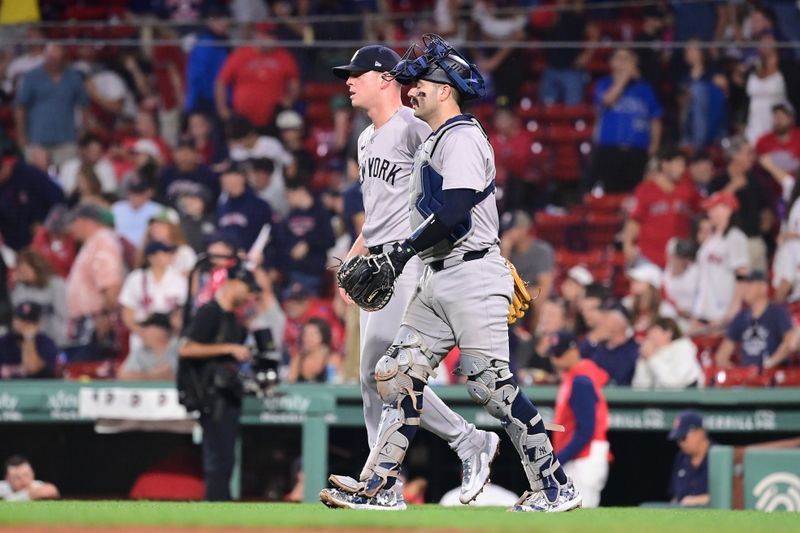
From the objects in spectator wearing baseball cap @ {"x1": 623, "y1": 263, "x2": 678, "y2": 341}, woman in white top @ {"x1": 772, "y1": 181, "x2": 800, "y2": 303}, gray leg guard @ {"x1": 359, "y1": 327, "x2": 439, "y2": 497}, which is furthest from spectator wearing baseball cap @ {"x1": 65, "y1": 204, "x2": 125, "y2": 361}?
gray leg guard @ {"x1": 359, "y1": 327, "x2": 439, "y2": 497}

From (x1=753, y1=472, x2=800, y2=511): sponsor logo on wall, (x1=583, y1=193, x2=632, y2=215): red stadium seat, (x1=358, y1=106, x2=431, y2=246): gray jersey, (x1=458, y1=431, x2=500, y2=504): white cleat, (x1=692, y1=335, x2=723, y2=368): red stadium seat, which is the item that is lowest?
(x1=753, y1=472, x2=800, y2=511): sponsor logo on wall

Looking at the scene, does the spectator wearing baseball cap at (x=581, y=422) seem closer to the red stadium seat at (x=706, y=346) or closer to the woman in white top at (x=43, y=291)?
the red stadium seat at (x=706, y=346)

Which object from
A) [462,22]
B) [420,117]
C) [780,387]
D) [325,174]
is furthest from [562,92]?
[420,117]

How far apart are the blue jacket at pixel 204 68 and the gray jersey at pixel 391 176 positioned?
8.05 meters

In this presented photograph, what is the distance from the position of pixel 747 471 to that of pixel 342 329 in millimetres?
3994

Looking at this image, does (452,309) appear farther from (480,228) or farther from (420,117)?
(420,117)

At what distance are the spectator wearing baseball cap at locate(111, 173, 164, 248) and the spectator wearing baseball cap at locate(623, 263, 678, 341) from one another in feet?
14.2

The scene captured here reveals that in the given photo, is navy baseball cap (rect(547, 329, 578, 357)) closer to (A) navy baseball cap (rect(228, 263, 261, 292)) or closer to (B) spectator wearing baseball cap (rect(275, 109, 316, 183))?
(A) navy baseball cap (rect(228, 263, 261, 292))

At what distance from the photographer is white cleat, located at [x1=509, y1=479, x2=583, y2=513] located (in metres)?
6.21

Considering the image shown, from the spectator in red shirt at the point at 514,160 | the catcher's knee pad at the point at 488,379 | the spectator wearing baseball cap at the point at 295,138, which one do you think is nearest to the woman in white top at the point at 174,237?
the spectator wearing baseball cap at the point at 295,138

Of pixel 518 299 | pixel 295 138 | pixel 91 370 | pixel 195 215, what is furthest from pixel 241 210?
pixel 518 299

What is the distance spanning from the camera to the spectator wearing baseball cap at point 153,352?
462 inches

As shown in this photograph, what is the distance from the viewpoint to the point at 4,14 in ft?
47.8

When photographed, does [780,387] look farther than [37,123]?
No
